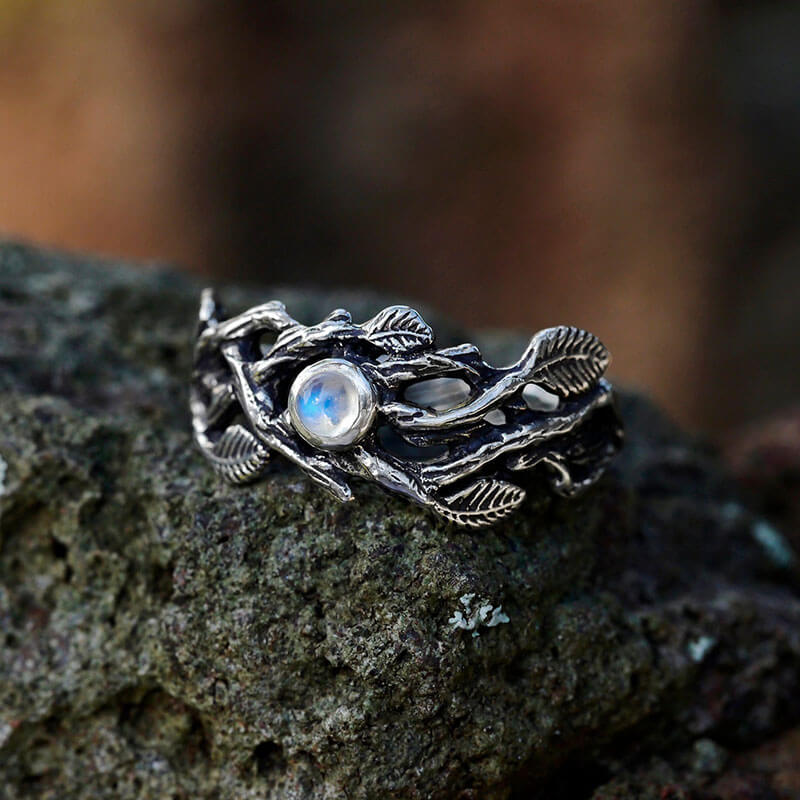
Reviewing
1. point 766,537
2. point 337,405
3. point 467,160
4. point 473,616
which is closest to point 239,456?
point 337,405

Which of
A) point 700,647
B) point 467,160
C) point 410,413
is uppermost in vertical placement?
point 467,160

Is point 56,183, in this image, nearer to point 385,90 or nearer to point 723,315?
point 385,90

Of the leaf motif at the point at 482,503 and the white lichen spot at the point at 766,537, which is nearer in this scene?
the leaf motif at the point at 482,503

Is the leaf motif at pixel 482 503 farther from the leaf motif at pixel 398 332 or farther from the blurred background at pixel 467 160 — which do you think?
the blurred background at pixel 467 160

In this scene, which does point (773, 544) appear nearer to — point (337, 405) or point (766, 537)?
point (766, 537)

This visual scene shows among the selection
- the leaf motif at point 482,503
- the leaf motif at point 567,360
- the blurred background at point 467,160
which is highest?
the blurred background at point 467,160

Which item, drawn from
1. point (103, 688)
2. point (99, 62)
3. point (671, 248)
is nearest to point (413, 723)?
point (103, 688)

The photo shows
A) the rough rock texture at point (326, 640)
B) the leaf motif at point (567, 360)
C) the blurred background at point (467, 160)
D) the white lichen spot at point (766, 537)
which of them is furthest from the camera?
the blurred background at point (467, 160)

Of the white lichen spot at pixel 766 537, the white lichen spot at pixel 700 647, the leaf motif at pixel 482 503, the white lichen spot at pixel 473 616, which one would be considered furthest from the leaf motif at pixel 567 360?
the white lichen spot at pixel 766 537
